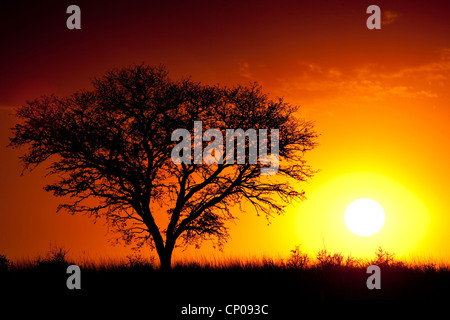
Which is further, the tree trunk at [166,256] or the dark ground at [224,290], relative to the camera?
the tree trunk at [166,256]

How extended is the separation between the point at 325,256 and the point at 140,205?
980 centimetres

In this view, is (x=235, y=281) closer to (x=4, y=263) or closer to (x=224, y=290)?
(x=224, y=290)

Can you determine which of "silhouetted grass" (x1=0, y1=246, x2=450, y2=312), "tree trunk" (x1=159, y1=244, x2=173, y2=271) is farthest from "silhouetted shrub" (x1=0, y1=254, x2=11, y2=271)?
"tree trunk" (x1=159, y1=244, x2=173, y2=271)

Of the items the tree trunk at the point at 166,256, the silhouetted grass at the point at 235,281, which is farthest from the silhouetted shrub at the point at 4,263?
the tree trunk at the point at 166,256

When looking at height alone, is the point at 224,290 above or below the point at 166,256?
below

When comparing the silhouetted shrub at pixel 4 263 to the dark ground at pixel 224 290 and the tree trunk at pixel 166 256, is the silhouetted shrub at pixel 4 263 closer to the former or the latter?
the dark ground at pixel 224 290

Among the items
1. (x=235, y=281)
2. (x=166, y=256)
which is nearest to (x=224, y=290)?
(x=235, y=281)

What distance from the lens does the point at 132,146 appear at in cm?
2520

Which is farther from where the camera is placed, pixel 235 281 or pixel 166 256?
pixel 166 256

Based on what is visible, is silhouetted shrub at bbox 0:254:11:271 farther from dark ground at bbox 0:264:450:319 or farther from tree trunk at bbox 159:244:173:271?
tree trunk at bbox 159:244:173:271

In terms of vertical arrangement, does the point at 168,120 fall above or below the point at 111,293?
above
